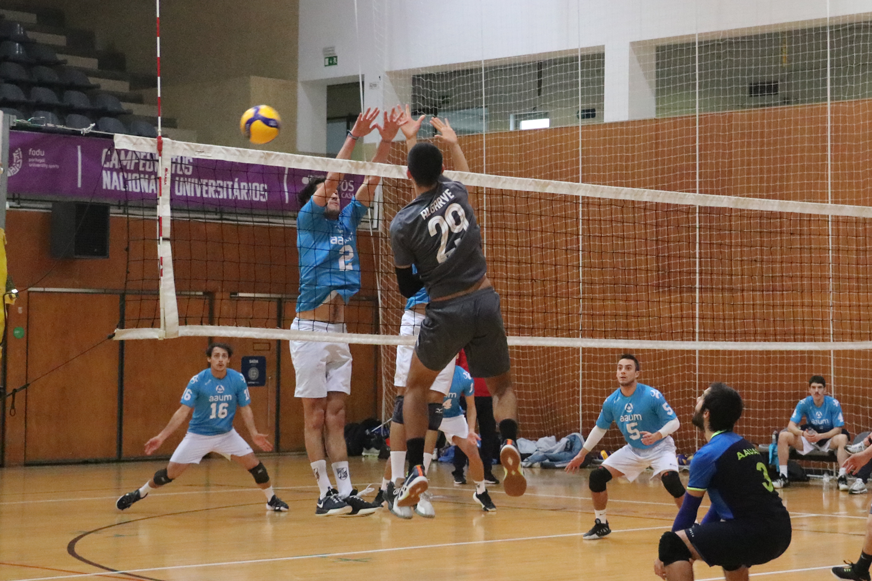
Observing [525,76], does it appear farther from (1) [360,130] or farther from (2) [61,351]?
(1) [360,130]

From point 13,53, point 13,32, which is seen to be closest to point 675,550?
point 13,53

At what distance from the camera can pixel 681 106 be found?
1530cm

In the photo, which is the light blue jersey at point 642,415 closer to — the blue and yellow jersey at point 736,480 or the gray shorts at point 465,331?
the gray shorts at point 465,331

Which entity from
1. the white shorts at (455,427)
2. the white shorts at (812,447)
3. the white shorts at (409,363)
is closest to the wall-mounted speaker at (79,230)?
the white shorts at (409,363)

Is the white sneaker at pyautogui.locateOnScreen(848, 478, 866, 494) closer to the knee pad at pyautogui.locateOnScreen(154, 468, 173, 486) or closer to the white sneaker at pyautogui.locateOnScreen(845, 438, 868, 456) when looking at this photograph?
the white sneaker at pyautogui.locateOnScreen(845, 438, 868, 456)

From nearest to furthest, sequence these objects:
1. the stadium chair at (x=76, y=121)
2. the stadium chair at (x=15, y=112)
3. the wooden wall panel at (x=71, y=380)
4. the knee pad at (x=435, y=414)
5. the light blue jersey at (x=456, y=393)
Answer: the knee pad at (x=435, y=414), the light blue jersey at (x=456, y=393), the wooden wall panel at (x=71, y=380), the stadium chair at (x=15, y=112), the stadium chair at (x=76, y=121)

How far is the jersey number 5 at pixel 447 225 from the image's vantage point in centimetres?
582

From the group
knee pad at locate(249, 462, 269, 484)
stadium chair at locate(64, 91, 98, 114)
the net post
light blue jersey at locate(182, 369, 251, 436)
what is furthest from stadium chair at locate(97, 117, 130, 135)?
the net post

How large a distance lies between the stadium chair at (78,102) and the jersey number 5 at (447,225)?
13.5 meters

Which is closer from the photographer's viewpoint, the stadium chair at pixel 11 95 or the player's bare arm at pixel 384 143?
the player's bare arm at pixel 384 143

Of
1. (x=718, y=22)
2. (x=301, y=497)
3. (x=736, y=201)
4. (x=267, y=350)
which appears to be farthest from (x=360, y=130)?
(x=267, y=350)

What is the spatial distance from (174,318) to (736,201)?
495 cm

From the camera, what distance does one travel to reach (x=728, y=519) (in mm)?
5496

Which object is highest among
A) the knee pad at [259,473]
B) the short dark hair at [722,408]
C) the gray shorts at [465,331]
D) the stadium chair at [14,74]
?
the stadium chair at [14,74]
